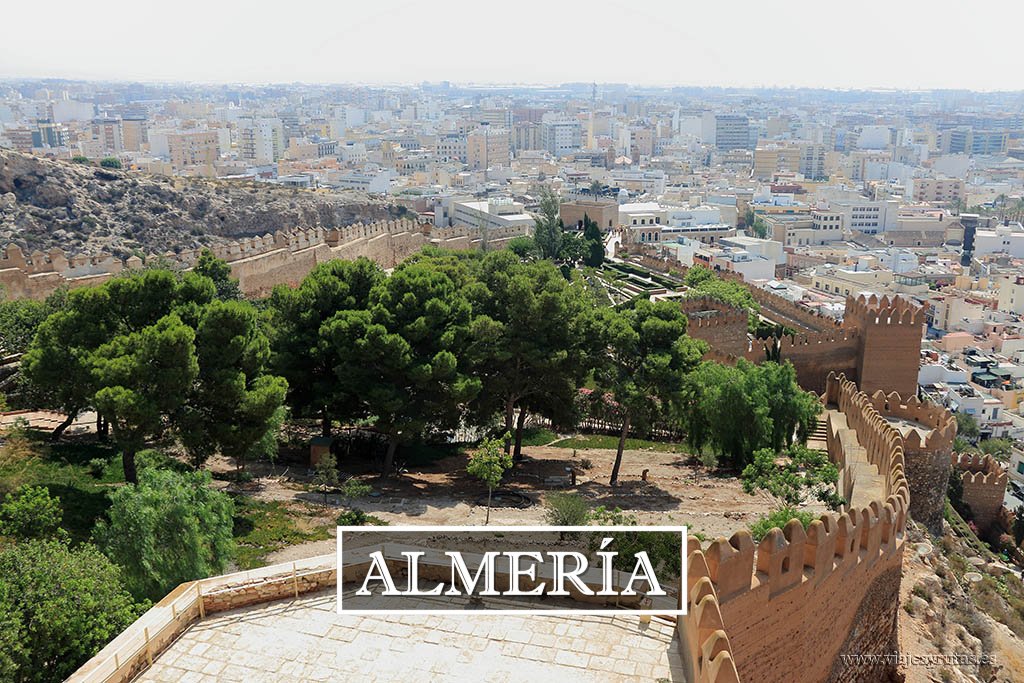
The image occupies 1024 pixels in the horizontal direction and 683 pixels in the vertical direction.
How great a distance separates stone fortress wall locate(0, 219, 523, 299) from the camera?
74.1ft

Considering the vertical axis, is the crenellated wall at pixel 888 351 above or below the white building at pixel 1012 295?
above

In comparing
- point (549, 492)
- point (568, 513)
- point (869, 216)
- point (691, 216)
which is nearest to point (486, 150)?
point (869, 216)

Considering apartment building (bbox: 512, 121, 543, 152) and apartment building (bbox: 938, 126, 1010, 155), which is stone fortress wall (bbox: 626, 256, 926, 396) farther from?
apartment building (bbox: 938, 126, 1010, 155)

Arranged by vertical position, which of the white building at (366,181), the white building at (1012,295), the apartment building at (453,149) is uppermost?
the apartment building at (453,149)

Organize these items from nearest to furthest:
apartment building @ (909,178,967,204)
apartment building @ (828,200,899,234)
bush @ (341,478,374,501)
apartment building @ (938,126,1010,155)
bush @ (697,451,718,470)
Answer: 1. bush @ (341,478,374,501)
2. bush @ (697,451,718,470)
3. apartment building @ (828,200,899,234)
4. apartment building @ (909,178,967,204)
5. apartment building @ (938,126,1010,155)

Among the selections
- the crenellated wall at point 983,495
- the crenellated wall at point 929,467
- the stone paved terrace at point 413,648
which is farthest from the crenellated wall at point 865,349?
the stone paved terrace at point 413,648

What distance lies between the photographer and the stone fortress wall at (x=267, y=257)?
74.1 ft

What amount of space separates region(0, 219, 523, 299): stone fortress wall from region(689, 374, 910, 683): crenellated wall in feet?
55.5

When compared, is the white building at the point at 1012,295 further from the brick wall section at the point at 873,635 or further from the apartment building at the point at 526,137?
the apartment building at the point at 526,137

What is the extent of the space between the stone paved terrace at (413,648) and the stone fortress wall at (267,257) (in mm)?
15495

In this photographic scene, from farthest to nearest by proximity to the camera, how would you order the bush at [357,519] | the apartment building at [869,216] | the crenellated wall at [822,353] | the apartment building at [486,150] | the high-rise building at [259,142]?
the apartment building at [486,150], the high-rise building at [259,142], the apartment building at [869,216], the crenellated wall at [822,353], the bush at [357,519]

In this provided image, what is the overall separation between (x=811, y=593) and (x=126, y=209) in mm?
46802

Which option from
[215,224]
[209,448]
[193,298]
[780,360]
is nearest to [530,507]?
[209,448]

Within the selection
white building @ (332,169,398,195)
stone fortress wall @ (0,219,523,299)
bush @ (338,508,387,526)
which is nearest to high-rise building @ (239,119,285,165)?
white building @ (332,169,398,195)
